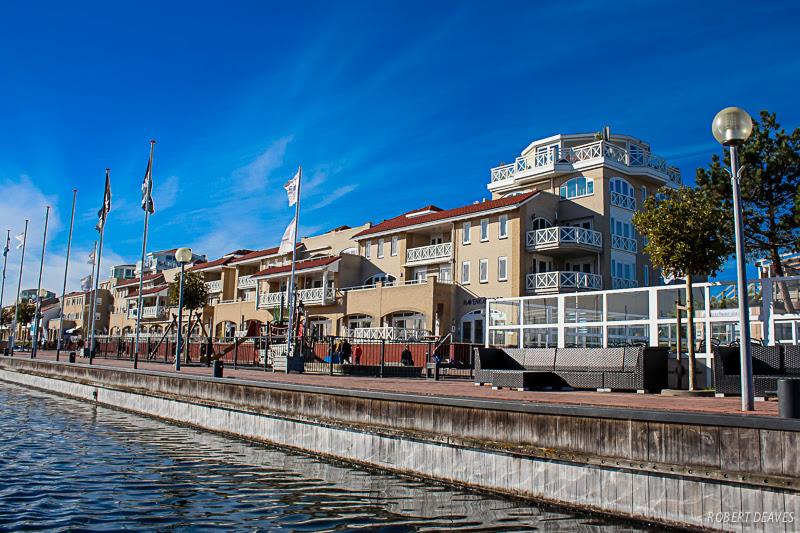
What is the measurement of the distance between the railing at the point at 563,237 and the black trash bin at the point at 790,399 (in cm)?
3124

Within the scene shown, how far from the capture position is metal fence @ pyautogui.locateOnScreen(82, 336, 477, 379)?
25078mm

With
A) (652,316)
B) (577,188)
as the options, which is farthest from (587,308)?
(577,188)

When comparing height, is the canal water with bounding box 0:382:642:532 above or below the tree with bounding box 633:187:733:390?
below

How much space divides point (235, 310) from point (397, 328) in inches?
999

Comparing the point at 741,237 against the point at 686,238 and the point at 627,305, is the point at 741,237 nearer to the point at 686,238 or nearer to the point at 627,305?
the point at 686,238

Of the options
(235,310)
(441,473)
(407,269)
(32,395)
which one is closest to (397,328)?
(407,269)

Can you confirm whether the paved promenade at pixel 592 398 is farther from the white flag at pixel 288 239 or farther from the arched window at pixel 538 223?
the arched window at pixel 538 223

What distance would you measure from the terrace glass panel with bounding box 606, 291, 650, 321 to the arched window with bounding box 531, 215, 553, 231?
21.7 metres

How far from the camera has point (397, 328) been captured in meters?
41.6

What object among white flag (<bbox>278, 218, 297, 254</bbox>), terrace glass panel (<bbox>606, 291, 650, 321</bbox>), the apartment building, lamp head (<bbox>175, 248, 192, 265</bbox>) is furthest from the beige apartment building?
the apartment building

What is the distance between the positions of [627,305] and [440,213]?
27875 millimetres

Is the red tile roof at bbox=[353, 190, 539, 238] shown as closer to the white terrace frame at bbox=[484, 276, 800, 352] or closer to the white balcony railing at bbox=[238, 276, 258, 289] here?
the white balcony railing at bbox=[238, 276, 258, 289]

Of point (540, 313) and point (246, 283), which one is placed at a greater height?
point (246, 283)

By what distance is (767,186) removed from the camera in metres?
26.7
